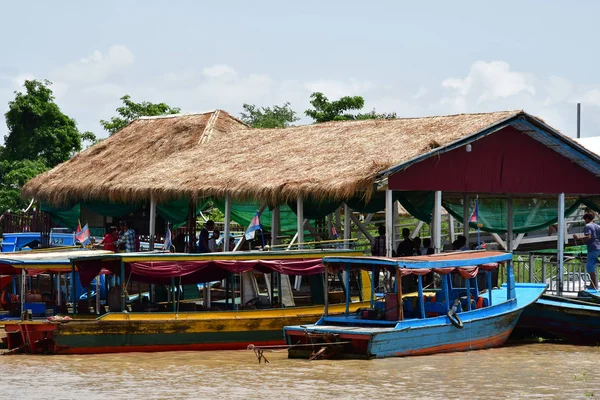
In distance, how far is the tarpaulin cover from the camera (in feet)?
61.8

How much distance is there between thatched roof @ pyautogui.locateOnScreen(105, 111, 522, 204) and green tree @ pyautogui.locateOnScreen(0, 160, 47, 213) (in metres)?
11.1

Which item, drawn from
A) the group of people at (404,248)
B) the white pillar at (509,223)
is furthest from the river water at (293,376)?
the white pillar at (509,223)

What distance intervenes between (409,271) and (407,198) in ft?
19.7

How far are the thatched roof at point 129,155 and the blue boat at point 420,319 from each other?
943 cm

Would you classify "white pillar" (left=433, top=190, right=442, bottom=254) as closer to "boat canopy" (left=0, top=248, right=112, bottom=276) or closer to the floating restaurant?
the floating restaurant

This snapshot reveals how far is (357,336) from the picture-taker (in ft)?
54.6

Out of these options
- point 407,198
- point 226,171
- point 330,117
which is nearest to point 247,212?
point 226,171

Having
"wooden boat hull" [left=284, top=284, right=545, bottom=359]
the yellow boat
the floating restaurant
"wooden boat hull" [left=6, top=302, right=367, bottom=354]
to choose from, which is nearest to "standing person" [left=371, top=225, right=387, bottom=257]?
the floating restaurant

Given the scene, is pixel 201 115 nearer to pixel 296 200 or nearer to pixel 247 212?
pixel 247 212

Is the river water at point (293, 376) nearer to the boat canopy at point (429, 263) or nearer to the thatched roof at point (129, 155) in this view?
the boat canopy at point (429, 263)

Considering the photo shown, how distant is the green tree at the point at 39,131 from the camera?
3831 cm

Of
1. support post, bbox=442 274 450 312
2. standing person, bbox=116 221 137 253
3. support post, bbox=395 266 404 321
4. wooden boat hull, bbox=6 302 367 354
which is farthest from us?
standing person, bbox=116 221 137 253

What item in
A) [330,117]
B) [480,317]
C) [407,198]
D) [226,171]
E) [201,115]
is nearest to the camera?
[480,317]

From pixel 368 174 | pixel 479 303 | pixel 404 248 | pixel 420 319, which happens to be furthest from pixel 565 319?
pixel 368 174
